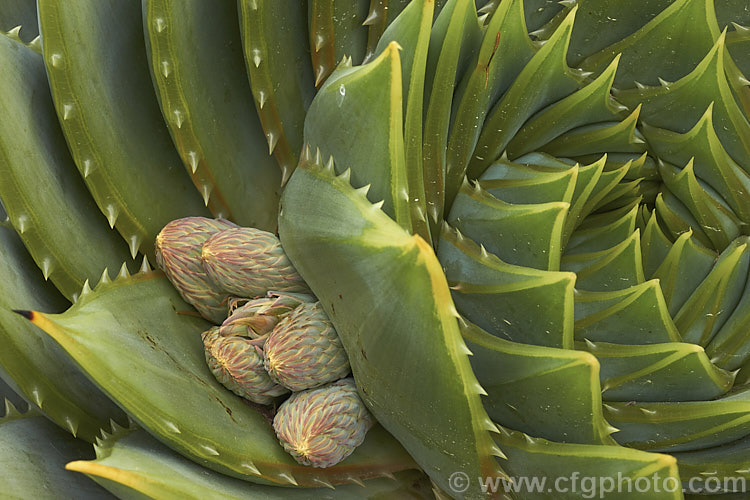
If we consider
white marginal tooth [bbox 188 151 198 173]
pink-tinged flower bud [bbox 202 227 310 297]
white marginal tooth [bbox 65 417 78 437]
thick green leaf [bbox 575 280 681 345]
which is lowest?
white marginal tooth [bbox 65 417 78 437]

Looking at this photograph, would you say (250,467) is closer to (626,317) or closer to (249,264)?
(249,264)

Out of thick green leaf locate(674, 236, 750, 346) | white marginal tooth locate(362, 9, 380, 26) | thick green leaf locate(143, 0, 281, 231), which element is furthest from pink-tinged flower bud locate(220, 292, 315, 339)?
thick green leaf locate(674, 236, 750, 346)

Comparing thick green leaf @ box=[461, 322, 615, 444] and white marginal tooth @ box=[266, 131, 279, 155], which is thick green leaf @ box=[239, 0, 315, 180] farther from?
thick green leaf @ box=[461, 322, 615, 444]

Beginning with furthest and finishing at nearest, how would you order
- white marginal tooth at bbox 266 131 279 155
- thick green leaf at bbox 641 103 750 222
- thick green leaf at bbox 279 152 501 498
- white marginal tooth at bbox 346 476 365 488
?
thick green leaf at bbox 641 103 750 222
white marginal tooth at bbox 266 131 279 155
white marginal tooth at bbox 346 476 365 488
thick green leaf at bbox 279 152 501 498

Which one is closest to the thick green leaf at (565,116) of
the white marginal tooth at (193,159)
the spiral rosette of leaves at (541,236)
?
the spiral rosette of leaves at (541,236)

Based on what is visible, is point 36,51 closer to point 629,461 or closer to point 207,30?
point 207,30

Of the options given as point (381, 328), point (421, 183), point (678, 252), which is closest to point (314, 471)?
point (381, 328)

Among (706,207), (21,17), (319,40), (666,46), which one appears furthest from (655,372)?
(21,17)

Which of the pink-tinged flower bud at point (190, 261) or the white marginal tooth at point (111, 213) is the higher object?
the white marginal tooth at point (111, 213)

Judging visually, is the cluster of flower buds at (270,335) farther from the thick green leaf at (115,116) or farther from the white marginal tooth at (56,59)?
the white marginal tooth at (56,59)
